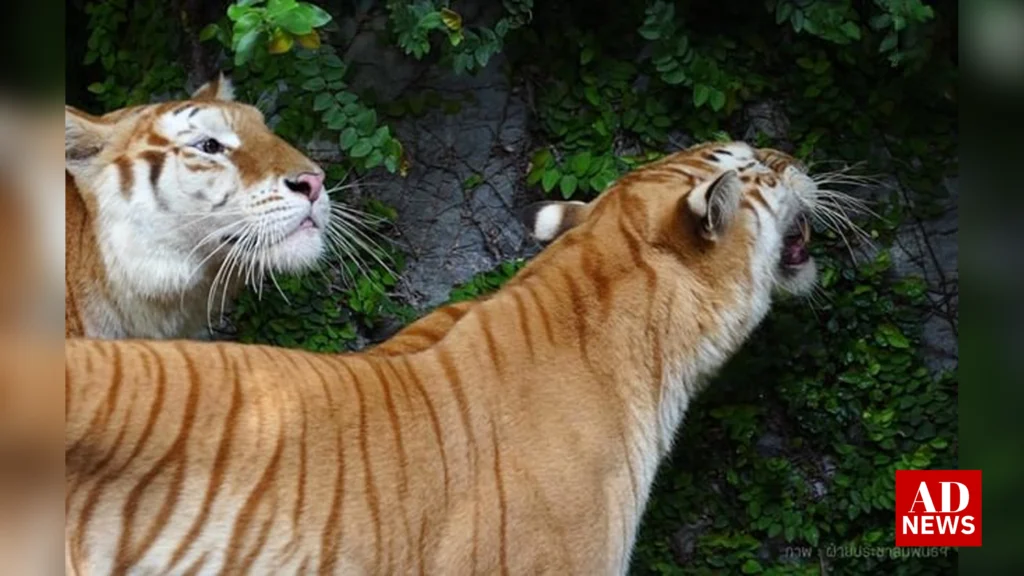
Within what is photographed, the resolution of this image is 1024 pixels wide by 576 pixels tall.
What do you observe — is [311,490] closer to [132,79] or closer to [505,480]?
[505,480]

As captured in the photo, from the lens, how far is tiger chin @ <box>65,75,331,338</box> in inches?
93.8

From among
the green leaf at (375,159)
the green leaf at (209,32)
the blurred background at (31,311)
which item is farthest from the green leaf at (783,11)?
the blurred background at (31,311)

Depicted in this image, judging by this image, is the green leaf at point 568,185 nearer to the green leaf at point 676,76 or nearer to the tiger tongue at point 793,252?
the green leaf at point 676,76

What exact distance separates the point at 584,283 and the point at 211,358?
0.66 m

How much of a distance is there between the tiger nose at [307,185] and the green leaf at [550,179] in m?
0.59

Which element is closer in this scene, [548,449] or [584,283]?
[548,449]

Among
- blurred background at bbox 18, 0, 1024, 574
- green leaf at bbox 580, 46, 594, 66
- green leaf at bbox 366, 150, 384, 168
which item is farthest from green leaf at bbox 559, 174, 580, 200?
green leaf at bbox 366, 150, 384, 168

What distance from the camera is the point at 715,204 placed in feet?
7.23

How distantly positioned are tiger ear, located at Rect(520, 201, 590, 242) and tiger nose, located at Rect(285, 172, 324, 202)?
0.43 meters

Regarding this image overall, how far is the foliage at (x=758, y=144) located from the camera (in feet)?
8.80

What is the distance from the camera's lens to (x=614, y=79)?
9.18 feet

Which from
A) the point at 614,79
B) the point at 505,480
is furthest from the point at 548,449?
the point at 614,79

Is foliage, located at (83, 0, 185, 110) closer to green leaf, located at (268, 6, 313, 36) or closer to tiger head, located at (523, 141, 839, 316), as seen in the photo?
green leaf, located at (268, 6, 313, 36)

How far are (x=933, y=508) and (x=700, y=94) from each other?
994 mm
